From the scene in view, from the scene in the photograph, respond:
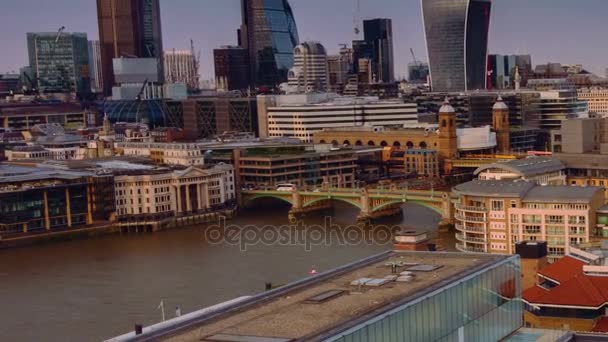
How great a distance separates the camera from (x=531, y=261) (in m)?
15.4

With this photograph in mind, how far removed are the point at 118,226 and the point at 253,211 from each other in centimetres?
456

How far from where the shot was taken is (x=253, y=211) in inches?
1243

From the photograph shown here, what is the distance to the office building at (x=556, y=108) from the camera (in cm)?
4750

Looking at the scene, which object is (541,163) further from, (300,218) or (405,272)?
(405,272)

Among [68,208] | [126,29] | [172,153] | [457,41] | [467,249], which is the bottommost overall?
[467,249]

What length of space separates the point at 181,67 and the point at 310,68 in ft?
118

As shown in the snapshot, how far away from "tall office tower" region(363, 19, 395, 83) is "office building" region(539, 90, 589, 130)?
39250 millimetres

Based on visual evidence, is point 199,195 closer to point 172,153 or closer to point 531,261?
point 172,153

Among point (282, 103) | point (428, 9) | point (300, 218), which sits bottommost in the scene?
point (300, 218)

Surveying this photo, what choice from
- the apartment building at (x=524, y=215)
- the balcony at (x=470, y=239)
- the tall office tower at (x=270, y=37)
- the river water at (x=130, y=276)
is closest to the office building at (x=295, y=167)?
the river water at (x=130, y=276)

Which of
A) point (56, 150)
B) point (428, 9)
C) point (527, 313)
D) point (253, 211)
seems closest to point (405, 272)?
point (527, 313)

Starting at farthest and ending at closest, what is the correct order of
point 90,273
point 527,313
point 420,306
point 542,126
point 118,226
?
point 542,126 → point 118,226 → point 90,273 → point 527,313 → point 420,306

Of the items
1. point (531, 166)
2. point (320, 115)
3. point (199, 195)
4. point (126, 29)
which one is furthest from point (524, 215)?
point (126, 29)

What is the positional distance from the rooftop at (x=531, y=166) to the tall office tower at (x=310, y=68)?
41108 millimetres
